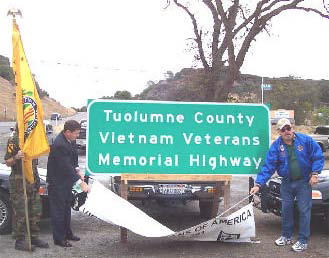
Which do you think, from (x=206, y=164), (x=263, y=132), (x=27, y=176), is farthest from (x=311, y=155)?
(x=27, y=176)

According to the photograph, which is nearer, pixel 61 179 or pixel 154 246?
pixel 61 179

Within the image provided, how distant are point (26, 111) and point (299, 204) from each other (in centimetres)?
368

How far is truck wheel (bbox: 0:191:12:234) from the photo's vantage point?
292 inches

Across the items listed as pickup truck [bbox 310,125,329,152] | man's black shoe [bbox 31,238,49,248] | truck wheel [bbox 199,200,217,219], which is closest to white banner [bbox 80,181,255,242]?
man's black shoe [bbox 31,238,49,248]

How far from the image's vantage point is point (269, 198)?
8117mm

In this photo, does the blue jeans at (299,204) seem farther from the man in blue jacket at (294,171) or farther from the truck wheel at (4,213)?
the truck wheel at (4,213)

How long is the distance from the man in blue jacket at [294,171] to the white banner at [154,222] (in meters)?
0.46

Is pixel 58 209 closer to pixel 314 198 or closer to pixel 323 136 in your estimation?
pixel 314 198

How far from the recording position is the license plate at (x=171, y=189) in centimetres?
797

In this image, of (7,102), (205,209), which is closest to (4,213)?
(205,209)

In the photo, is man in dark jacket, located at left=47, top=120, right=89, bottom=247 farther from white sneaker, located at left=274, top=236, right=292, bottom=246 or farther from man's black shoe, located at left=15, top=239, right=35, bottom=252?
white sneaker, located at left=274, top=236, right=292, bottom=246

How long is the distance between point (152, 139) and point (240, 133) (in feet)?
4.01

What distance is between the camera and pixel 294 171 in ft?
22.8

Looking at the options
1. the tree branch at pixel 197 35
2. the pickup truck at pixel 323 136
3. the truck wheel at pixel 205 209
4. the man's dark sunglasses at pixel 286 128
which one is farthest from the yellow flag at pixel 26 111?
the tree branch at pixel 197 35
